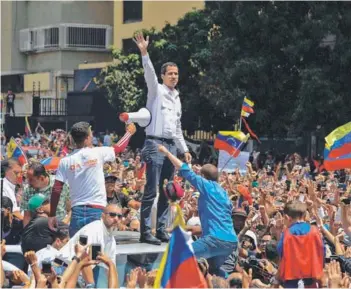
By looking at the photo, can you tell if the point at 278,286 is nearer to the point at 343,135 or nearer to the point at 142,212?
the point at 142,212

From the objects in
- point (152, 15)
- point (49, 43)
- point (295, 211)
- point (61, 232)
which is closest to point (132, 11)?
point (152, 15)

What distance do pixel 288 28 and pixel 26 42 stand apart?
23620 millimetres

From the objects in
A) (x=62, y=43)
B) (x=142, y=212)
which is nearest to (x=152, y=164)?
(x=142, y=212)

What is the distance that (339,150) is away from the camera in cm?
1589

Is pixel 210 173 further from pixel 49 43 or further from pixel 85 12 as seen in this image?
pixel 49 43

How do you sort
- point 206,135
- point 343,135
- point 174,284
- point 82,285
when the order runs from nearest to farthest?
point 174,284 < point 82,285 < point 343,135 < point 206,135

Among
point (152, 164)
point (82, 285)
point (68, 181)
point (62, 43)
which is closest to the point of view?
point (82, 285)

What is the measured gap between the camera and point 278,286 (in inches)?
345

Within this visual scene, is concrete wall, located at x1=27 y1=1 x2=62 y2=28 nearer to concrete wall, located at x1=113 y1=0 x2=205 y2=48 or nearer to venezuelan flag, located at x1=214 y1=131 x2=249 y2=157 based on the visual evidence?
concrete wall, located at x1=113 y1=0 x2=205 y2=48

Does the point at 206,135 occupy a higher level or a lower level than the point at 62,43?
lower

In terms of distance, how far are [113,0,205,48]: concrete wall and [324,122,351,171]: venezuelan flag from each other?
24597 mm

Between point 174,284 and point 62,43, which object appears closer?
point 174,284

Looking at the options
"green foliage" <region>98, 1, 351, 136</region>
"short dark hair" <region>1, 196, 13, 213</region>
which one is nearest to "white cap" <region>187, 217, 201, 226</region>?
"short dark hair" <region>1, 196, 13, 213</region>

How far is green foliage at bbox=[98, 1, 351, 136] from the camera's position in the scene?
28109 mm
